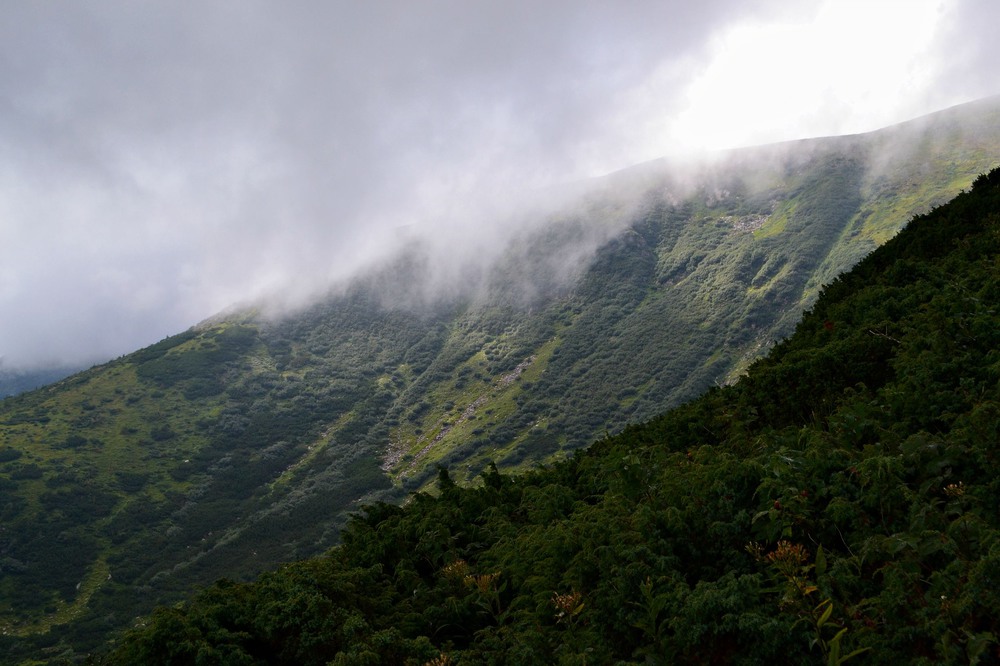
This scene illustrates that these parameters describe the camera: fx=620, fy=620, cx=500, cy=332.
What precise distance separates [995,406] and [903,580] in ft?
16.9

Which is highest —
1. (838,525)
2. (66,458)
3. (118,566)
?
(66,458)

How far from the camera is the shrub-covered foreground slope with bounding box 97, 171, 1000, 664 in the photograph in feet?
29.3

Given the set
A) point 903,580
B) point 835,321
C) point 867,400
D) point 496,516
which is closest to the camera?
point 903,580

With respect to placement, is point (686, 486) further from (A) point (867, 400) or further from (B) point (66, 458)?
(B) point (66, 458)

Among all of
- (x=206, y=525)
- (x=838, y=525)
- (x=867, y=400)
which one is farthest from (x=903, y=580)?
(x=206, y=525)

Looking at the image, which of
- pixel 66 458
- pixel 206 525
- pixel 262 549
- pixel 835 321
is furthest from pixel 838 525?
pixel 66 458

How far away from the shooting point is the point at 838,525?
11125mm

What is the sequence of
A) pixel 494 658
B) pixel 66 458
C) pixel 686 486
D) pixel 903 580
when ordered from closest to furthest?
1. pixel 903 580
2. pixel 494 658
3. pixel 686 486
4. pixel 66 458

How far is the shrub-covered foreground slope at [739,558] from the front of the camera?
8.94 m

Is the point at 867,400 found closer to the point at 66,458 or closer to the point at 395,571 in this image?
the point at 395,571

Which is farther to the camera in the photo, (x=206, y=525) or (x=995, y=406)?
(x=206, y=525)

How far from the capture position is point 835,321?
25000 millimetres

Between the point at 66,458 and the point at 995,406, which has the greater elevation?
the point at 66,458

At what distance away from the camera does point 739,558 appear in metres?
11.5
